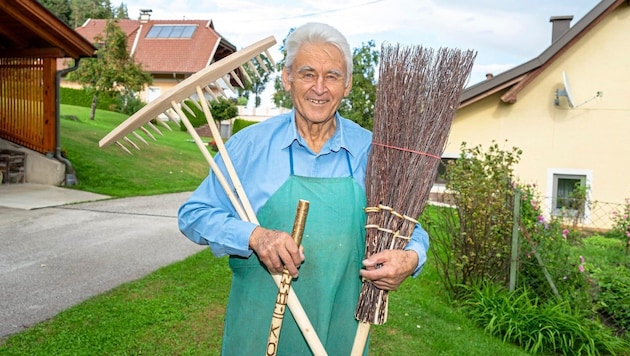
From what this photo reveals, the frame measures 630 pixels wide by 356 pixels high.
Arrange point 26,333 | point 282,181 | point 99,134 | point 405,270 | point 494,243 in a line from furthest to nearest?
1. point 99,134
2. point 494,243
3. point 26,333
4. point 282,181
5. point 405,270

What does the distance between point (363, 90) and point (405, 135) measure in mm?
15844

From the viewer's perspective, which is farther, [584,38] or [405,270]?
[584,38]

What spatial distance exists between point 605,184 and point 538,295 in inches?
227

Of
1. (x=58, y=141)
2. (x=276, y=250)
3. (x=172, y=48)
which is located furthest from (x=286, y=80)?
(x=172, y=48)


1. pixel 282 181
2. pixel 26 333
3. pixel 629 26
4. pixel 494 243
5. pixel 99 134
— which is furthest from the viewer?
pixel 99 134

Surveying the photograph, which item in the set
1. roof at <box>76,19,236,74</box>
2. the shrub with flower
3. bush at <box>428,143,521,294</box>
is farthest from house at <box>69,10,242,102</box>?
the shrub with flower

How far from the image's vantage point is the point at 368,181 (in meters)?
1.96

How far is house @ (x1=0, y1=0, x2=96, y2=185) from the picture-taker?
34.0ft

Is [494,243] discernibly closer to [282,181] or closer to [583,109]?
[282,181]

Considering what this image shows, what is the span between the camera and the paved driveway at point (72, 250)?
4742mm

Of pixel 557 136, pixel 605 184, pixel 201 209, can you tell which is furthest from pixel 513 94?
pixel 201 209

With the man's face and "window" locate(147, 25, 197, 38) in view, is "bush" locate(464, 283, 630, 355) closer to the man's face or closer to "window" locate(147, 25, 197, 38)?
the man's face

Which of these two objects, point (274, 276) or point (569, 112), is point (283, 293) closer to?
point (274, 276)

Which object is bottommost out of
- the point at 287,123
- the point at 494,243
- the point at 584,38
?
the point at 494,243
